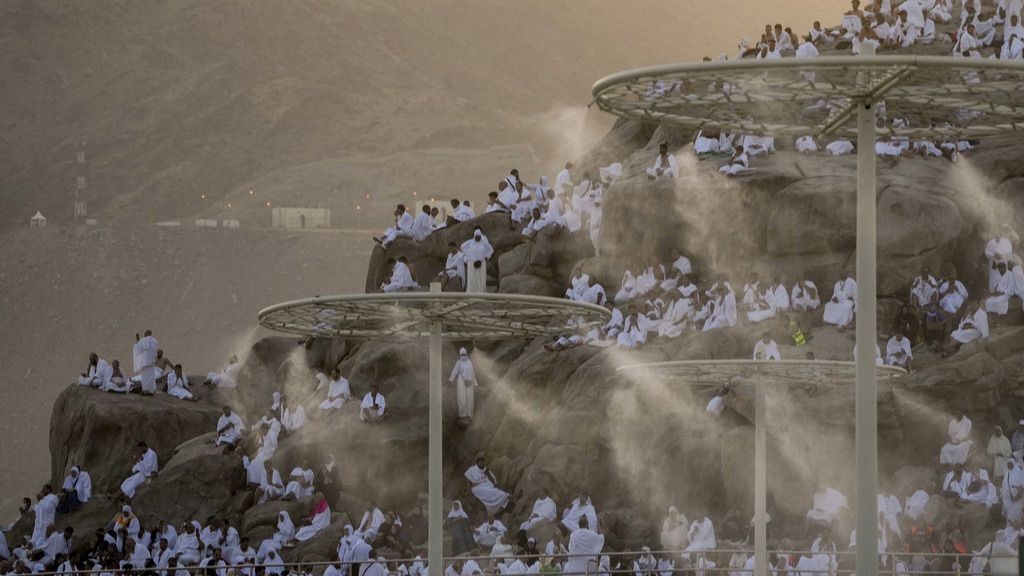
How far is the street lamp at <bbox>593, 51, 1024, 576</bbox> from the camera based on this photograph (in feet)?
60.0

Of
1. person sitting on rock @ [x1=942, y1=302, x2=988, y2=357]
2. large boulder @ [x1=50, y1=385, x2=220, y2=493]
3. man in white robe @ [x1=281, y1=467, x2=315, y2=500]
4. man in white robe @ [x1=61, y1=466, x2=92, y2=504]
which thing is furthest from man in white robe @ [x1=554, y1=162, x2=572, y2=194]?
man in white robe @ [x1=61, y1=466, x2=92, y2=504]

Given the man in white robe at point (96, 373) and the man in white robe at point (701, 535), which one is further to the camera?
the man in white robe at point (96, 373)

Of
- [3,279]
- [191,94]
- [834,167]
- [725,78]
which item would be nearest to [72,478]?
[834,167]

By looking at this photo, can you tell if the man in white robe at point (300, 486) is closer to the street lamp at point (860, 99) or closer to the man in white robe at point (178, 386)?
the man in white robe at point (178, 386)

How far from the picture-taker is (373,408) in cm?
3853

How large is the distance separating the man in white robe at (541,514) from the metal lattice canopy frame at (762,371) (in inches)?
123

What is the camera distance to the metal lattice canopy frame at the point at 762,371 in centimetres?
2853

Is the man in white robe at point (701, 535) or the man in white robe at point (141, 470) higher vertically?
the man in white robe at point (141, 470)

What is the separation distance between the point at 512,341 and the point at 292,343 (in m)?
6.97

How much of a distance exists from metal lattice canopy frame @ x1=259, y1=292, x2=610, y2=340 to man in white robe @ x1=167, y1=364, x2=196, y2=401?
16.9 meters

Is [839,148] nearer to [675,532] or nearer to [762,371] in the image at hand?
[675,532]

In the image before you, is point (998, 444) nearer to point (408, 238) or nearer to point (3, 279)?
point (408, 238)

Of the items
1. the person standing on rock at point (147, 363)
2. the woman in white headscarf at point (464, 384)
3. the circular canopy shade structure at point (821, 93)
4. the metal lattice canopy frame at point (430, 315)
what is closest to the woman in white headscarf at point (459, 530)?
the woman in white headscarf at point (464, 384)

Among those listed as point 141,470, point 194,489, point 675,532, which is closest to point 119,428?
point 141,470
